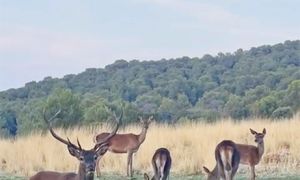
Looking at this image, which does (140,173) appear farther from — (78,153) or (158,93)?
(158,93)

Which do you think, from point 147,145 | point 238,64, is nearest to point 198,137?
point 147,145

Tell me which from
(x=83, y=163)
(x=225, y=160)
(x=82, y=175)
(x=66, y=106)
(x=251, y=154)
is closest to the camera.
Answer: (x=83, y=163)

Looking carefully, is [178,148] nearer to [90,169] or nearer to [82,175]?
[82,175]

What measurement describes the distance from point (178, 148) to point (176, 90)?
3588 cm

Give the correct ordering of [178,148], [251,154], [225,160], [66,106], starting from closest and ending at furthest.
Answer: [225,160] < [251,154] < [178,148] < [66,106]

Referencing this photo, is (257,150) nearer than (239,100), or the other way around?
(257,150)

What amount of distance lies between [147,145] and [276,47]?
2085 inches

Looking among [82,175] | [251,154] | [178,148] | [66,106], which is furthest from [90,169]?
[66,106]

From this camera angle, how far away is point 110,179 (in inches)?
663

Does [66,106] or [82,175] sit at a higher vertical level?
[66,106]

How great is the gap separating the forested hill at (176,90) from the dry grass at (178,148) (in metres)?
7.25

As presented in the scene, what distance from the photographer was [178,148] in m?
20.3

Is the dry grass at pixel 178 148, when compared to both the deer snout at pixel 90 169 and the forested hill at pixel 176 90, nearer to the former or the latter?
the forested hill at pixel 176 90

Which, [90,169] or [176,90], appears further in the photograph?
[176,90]
